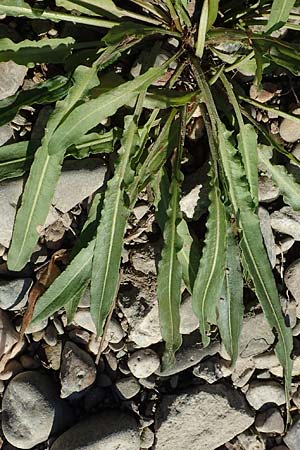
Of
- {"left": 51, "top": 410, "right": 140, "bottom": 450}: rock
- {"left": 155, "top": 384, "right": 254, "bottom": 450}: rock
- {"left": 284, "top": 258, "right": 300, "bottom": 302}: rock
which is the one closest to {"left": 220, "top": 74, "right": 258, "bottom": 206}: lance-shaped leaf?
{"left": 284, "top": 258, "right": 300, "bottom": 302}: rock

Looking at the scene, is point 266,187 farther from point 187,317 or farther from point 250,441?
point 250,441

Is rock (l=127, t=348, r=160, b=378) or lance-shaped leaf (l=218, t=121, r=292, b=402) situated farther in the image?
rock (l=127, t=348, r=160, b=378)

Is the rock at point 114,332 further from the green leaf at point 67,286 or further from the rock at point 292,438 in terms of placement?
the rock at point 292,438

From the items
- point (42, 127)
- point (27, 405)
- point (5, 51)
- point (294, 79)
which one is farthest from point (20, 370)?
point (294, 79)

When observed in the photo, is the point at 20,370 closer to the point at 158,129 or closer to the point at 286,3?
the point at 158,129

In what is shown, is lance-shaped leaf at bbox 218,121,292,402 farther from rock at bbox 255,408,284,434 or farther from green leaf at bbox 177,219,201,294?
rock at bbox 255,408,284,434

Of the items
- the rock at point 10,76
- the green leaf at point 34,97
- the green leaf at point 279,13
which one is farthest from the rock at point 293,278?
the rock at point 10,76
